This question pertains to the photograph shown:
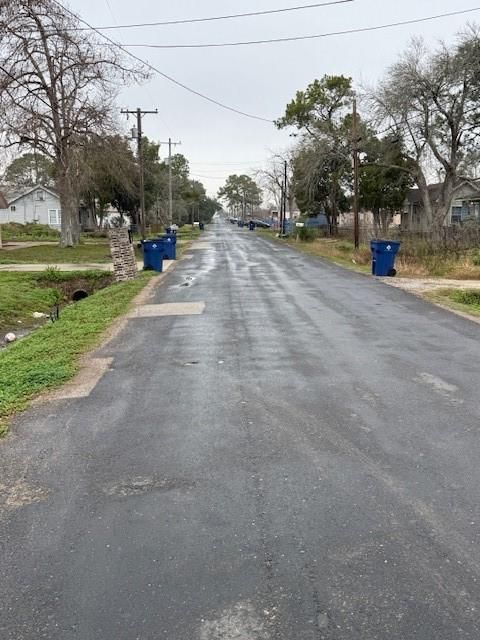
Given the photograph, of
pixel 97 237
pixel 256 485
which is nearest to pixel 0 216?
pixel 97 237

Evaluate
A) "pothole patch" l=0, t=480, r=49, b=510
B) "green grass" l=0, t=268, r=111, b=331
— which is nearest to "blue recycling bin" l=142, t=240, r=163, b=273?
"green grass" l=0, t=268, r=111, b=331

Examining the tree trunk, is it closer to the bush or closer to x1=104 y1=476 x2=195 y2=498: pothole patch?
the bush

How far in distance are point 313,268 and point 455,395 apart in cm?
1735

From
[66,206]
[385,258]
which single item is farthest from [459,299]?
[66,206]

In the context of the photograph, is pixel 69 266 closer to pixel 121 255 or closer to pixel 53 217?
pixel 121 255

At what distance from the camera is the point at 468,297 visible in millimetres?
14367

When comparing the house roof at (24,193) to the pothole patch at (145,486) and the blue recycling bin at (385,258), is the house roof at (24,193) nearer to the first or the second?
the blue recycling bin at (385,258)

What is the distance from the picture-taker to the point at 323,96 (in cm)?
5712

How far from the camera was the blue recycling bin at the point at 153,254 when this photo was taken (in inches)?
861

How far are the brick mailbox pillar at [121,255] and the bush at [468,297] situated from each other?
10.1m

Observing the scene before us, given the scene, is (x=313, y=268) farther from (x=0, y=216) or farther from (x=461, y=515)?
(x=0, y=216)

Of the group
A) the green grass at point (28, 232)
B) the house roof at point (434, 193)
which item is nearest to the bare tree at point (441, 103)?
the house roof at point (434, 193)

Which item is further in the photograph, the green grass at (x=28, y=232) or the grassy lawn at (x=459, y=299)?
the green grass at (x=28, y=232)

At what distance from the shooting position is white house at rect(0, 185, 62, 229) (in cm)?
6649
